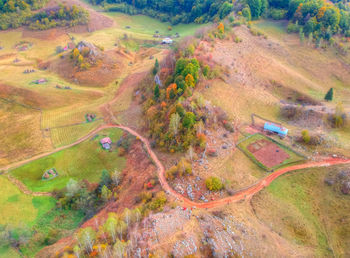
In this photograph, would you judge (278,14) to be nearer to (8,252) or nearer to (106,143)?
(106,143)

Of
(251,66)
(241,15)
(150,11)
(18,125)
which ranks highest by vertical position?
(241,15)

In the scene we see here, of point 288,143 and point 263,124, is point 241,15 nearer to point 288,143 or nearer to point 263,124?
point 263,124

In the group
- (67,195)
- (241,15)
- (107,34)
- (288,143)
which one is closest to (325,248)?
(288,143)

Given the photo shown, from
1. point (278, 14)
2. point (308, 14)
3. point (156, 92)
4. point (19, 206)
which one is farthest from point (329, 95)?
point (19, 206)

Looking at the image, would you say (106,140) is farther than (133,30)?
No

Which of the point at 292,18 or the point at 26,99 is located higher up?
the point at 292,18

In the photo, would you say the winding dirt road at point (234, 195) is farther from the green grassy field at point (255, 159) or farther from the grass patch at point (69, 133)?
the grass patch at point (69, 133)
